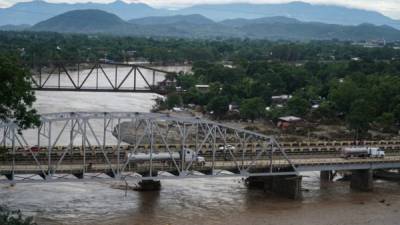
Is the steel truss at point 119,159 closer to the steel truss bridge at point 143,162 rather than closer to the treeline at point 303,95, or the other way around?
the steel truss bridge at point 143,162

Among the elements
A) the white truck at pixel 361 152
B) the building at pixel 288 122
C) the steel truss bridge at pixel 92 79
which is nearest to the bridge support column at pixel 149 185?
the white truck at pixel 361 152

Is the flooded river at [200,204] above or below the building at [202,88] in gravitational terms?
below

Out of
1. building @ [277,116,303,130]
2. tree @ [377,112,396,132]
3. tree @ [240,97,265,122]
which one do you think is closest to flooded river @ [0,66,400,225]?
tree @ [377,112,396,132]

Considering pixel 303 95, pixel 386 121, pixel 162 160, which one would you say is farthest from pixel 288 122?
pixel 162 160

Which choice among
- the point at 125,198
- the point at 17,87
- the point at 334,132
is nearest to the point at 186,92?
the point at 334,132

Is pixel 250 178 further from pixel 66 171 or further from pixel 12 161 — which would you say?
pixel 12 161
